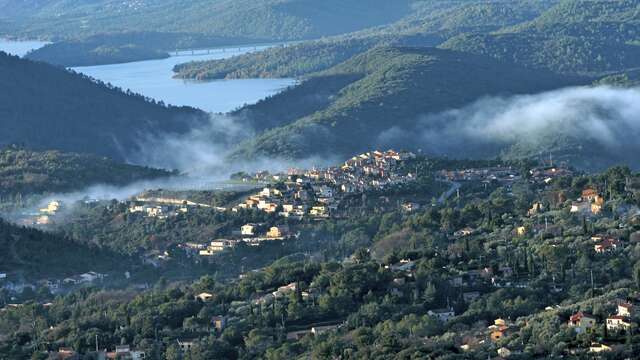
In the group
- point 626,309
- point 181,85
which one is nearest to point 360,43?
point 181,85

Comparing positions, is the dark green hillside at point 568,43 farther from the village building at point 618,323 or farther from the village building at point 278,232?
the village building at point 618,323

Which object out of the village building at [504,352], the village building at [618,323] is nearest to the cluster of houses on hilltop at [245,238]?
the village building at [618,323]

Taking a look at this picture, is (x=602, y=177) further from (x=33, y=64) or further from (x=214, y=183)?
(x=33, y=64)

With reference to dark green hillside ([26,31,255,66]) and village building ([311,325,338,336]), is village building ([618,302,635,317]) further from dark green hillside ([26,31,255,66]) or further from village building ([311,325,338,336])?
dark green hillside ([26,31,255,66])

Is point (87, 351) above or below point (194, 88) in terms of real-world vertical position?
above

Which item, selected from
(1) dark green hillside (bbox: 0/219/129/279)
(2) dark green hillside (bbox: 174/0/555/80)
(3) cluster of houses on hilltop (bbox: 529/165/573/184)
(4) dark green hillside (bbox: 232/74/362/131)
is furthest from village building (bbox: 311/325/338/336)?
(2) dark green hillside (bbox: 174/0/555/80)

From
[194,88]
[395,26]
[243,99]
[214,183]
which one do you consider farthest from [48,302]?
[395,26]

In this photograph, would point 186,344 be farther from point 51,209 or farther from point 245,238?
point 51,209
